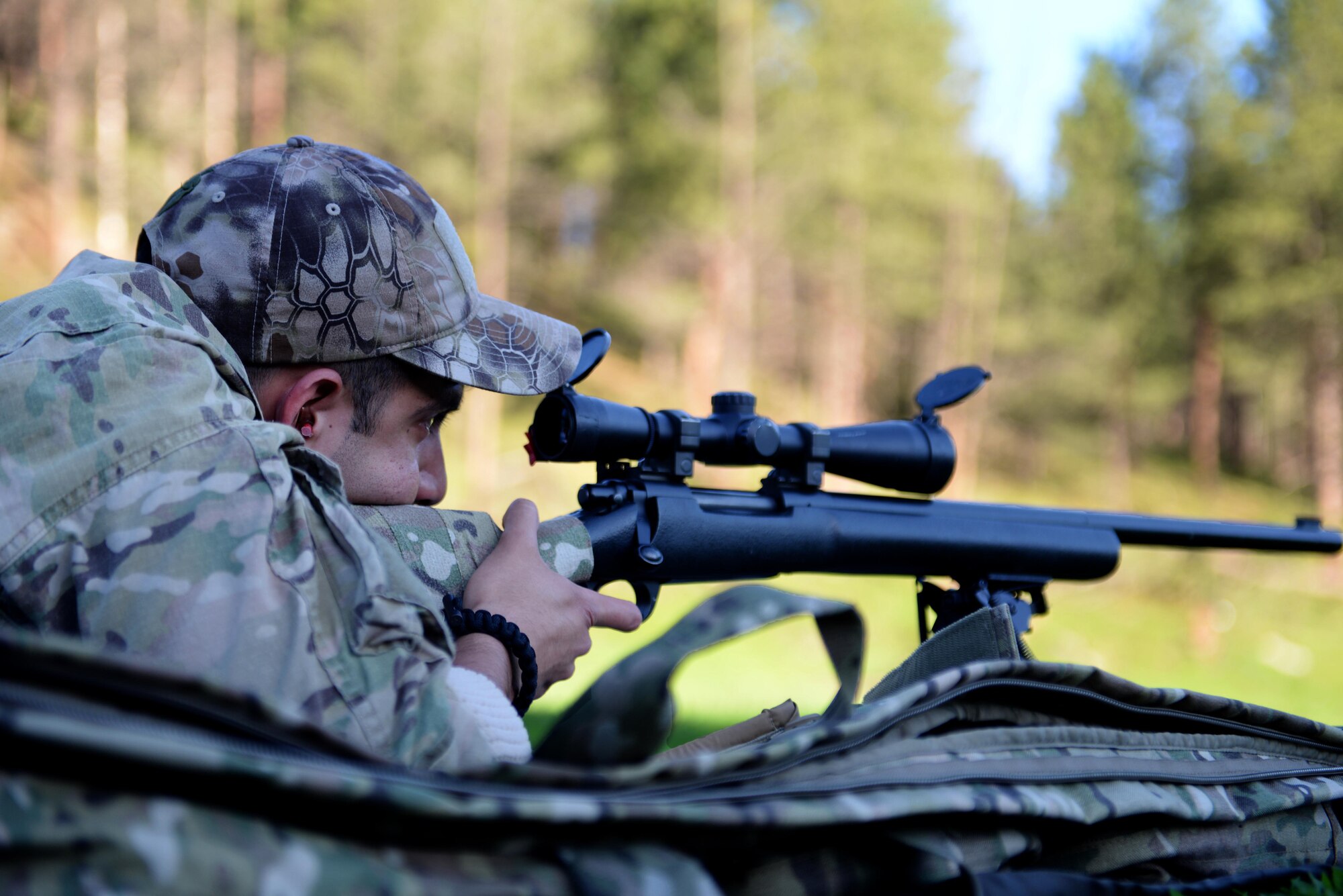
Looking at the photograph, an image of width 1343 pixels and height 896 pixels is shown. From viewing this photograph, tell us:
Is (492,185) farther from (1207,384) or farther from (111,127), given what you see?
(1207,384)

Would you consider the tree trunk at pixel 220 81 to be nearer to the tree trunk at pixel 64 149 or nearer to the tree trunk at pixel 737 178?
the tree trunk at pixel 64 149

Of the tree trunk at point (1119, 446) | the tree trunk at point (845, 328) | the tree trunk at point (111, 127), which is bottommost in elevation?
the tree trunk at point (1119, 446)

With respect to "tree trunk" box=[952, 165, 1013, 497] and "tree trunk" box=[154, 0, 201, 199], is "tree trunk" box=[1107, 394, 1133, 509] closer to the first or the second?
"tree trunk" box=[952, 165, 1013, 497]

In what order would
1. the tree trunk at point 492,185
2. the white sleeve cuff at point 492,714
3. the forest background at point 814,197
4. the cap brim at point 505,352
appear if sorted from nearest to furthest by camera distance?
the white sleeve cuff at point 492,714, the cap brim at point 505,352, the forest background at point 814,197, the tree trunk at point 492,185

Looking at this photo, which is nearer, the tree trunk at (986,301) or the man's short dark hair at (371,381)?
the man's short dark hair at (371,381)

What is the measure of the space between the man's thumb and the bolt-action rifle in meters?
0.27

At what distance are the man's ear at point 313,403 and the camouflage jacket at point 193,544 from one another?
0.33 metres

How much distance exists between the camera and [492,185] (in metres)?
20.6

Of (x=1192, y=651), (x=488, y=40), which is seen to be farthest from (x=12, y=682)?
(x=488, y=40)

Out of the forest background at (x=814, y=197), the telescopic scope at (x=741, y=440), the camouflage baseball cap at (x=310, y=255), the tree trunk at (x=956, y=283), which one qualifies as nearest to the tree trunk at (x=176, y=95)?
the forest background at (x=814, y=197)

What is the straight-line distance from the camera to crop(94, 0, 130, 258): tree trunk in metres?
18.7

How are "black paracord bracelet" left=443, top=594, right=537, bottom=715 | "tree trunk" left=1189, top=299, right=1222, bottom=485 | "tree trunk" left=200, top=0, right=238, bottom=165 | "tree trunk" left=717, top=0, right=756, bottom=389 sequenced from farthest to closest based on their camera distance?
"tree trunk" left=1189, top=299, right=1222, bottom=485 → "tree trunk" left=717, top=0, right=756, bottom=389 → "tree trunk" left=200, top=0, right=238, bottom=165 → "black paracord bracelet" left=443, top=594, right=537, bottom=715

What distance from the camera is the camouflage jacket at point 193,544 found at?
4.27ft

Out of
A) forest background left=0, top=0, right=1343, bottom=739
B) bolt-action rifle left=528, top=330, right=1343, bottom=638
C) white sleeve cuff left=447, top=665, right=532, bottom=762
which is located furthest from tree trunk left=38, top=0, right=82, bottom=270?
white sleeve cuff left=447, top=665, right=532, bottom=762
